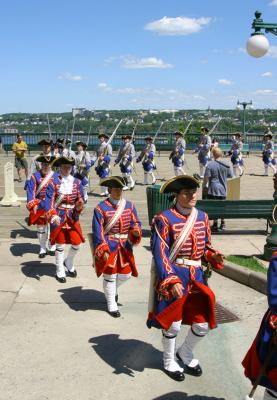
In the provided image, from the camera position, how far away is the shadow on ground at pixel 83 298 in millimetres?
6918

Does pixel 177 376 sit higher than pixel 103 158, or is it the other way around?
pixel 103 158

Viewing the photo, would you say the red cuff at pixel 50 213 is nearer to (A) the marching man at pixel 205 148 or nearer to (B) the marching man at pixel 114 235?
(B) the marching man at pixel 114 235

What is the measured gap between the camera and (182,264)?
488 centimetres

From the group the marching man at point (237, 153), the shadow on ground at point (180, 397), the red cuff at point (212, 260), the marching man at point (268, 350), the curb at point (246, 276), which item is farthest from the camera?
the marching man at point (237, 153)

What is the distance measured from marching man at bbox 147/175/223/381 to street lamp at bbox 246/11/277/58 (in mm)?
4981

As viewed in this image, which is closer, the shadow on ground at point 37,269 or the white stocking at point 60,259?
the white stocking at point 60,259

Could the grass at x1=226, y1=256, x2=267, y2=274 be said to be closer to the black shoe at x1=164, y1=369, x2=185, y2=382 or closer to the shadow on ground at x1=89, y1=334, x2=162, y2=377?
the shadow on ground at x1=89, y1=334, x2=162, y2=377

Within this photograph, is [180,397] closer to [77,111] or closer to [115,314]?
[115,314]

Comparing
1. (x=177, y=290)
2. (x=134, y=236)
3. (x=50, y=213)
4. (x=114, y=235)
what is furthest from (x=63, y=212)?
(x=177, y=290)

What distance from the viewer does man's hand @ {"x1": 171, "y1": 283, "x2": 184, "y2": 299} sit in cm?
453

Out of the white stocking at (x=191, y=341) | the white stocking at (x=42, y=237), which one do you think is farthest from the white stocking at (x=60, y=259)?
the white stocking at (x=191, y=341)

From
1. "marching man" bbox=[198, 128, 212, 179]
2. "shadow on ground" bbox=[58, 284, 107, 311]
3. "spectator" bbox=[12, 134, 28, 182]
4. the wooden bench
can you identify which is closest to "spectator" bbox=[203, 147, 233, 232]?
the wooden bench

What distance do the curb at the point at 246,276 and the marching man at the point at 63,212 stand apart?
238cm

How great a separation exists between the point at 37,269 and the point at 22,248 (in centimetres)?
143
